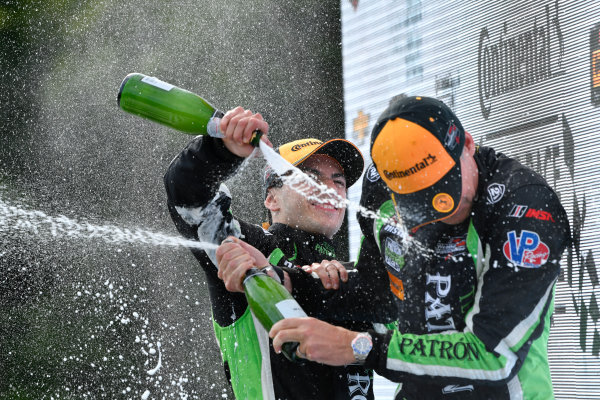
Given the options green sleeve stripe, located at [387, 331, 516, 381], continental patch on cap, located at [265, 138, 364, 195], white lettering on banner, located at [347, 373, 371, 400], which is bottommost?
white lettering on banner, located at [347, 373, 371, 400]

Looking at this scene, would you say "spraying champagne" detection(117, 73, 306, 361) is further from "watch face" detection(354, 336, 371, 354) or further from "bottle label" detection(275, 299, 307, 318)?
"watch face" detection(354, 336, 371, 354)

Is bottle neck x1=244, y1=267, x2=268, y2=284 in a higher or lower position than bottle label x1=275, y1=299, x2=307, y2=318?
higher

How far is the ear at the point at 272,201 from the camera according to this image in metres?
2.56

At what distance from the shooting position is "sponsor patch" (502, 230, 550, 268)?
1.63 metres

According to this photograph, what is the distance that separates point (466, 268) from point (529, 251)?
20 centimetres

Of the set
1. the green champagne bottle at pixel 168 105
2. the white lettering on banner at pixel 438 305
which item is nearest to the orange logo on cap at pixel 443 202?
the white lettering on banner at pixel 438 305

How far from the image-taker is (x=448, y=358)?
1.64 m

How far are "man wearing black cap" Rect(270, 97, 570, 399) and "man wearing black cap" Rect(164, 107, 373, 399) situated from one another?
357 mm

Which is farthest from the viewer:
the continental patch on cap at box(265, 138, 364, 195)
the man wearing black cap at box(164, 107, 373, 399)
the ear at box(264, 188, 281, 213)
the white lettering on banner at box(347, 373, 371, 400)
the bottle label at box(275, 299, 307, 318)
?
the ear at box(264, 188, 281, 213)

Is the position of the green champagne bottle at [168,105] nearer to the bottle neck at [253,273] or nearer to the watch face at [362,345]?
the bottle neck at [253,273]

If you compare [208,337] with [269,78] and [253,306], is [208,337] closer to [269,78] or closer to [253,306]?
[269,78]

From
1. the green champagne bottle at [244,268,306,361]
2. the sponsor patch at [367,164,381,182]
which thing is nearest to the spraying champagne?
the green champagne bottle at [244,268,306,361]

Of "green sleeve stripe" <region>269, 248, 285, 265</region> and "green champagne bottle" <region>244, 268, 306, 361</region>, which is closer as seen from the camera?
"green champagne bottle" <region>244, 268, 306, 361</region>

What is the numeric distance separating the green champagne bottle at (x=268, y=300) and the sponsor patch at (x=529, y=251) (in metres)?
0.55
